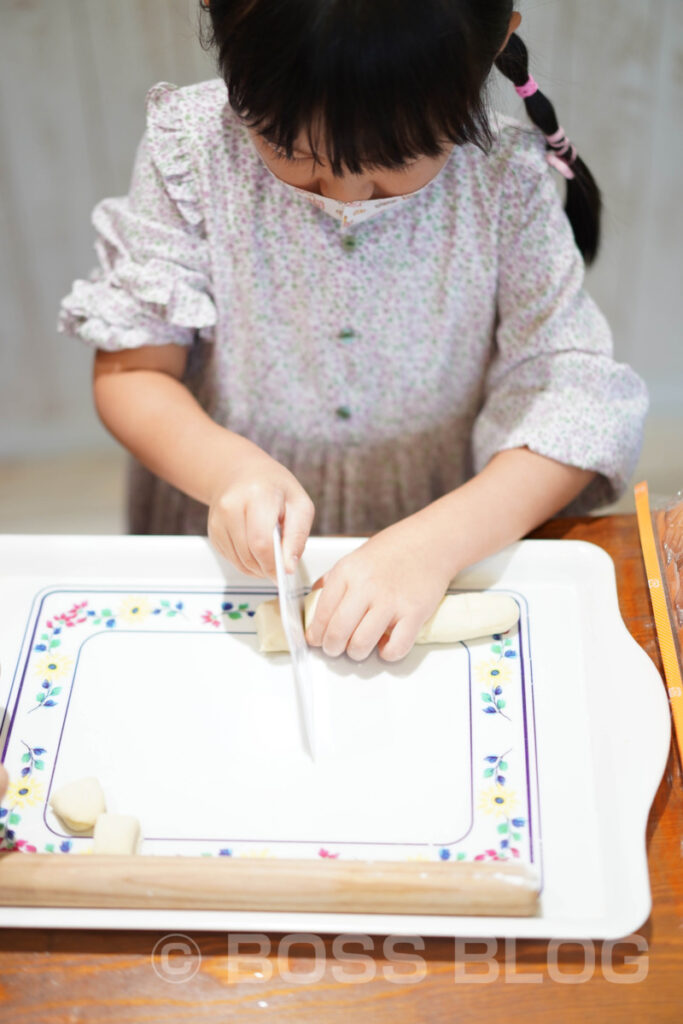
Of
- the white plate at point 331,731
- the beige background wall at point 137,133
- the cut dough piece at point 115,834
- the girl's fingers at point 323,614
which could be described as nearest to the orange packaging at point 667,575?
the white plate at point 331,731

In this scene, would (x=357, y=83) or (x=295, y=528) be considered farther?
(x=295, y=528)

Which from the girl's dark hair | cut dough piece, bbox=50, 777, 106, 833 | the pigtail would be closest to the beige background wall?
the pigtail

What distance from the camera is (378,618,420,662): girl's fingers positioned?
652 mm

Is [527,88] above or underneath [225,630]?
above

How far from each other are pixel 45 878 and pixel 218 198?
537 mm

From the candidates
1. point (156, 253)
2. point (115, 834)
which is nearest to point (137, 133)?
point (156, 253)

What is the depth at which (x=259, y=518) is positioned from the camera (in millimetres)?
669

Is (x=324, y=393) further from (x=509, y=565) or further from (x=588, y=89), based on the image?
(x=588, y=89)

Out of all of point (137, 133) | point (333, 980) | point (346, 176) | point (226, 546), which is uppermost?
point (346, 176)

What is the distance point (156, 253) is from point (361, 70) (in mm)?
304

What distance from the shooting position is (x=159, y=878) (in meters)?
0.53

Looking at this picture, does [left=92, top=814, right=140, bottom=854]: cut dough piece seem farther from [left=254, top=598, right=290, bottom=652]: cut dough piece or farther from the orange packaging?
the orange packaging

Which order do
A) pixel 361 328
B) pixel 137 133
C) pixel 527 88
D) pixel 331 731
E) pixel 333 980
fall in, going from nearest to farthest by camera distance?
1. pixel 333 980
2. pixel 331 731
3. pixel 527 88
4. pixel 361 328
5. pixel 137 133

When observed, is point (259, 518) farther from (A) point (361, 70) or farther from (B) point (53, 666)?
(A) point (361, 70)
